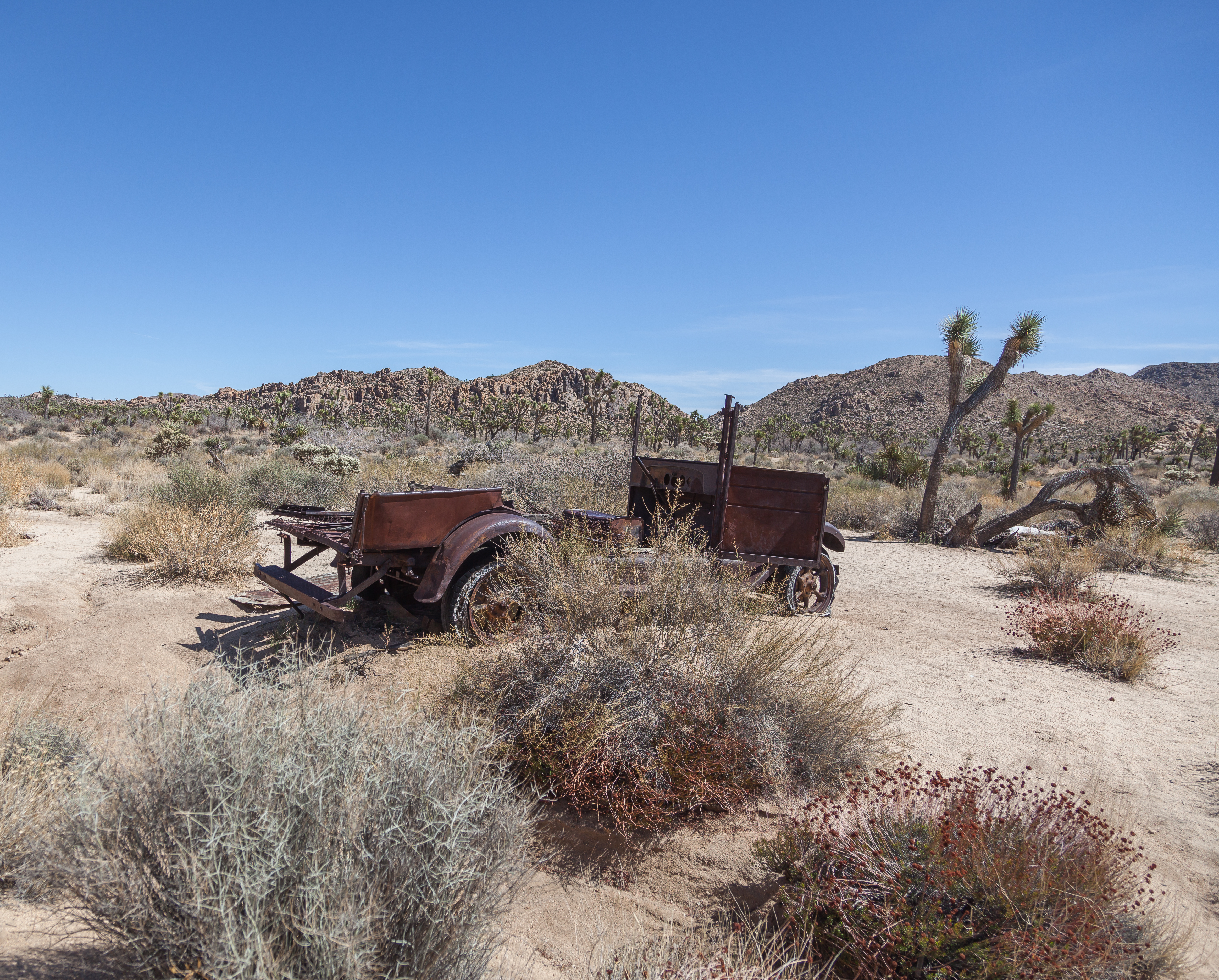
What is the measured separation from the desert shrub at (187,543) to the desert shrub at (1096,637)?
9.00 metres

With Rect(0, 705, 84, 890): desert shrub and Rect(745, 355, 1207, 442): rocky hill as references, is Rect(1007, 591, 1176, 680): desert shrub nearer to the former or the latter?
Rect(0, 705, 84, 890): desert shrub

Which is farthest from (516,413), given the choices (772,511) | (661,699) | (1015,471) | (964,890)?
(964,890)

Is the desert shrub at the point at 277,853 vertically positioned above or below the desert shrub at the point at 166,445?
below

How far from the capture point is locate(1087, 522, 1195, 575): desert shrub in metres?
12.2

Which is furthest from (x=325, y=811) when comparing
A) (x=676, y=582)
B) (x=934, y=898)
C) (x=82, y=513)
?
(x=82, y=513)

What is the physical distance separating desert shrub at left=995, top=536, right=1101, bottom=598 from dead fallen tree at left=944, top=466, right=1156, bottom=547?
3.71 metres

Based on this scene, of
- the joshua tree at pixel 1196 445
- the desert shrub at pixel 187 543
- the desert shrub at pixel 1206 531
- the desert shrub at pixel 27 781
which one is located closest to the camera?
the desert shrub at pixel 27 781

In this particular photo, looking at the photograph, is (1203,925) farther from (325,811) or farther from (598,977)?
(325,811)

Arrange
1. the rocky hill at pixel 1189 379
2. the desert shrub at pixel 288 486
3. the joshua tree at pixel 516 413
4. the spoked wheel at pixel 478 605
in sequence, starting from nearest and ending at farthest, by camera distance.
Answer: the spoked wheel at pixel 478 605, the desert shrub at pixel 288 486, the joshua tree at pixel 516 413, the rocky hill at pixel 1189 379

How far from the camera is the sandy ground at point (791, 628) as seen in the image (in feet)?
10.7

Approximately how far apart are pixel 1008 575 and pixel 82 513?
1562 cm

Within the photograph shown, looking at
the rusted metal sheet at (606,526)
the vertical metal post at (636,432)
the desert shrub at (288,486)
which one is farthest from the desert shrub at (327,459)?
the rusted metal sheet at (606,526)

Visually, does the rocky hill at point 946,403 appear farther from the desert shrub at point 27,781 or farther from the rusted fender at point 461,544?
the desert shrub at point 27,781

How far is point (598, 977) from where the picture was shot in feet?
8.78
